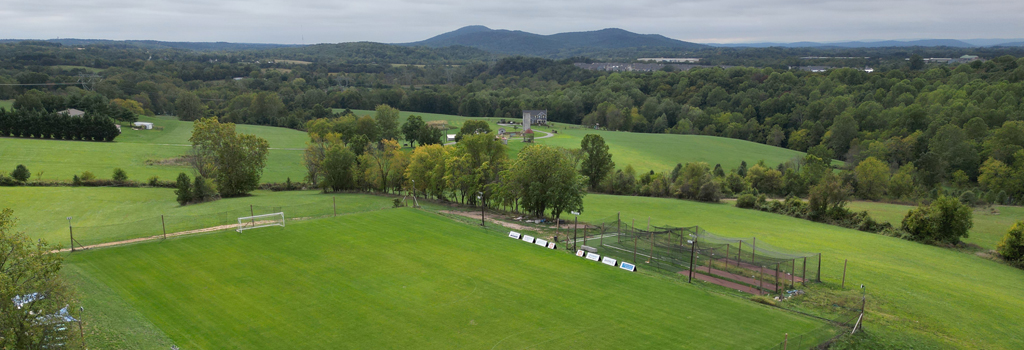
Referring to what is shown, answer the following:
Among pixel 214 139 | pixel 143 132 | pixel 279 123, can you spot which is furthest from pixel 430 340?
pixel 279 123

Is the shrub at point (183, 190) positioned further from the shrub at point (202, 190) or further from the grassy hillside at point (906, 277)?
the grassy hillside at point (906, 277)

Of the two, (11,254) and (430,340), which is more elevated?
(11,254)

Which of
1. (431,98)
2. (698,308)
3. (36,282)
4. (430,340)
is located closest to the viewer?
(36,282)

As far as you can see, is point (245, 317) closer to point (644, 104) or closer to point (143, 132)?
point (143, 132)

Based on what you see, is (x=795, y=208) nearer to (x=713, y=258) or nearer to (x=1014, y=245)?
(x=1014, y=245)

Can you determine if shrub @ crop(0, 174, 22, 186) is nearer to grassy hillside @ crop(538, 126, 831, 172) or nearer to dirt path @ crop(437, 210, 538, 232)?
dirt path @ crop(437, 210, 538, 232)

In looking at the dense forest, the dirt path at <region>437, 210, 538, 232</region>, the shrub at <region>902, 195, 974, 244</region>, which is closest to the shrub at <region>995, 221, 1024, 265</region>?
the shrub at <region>902, 195, 974, 244</region>
